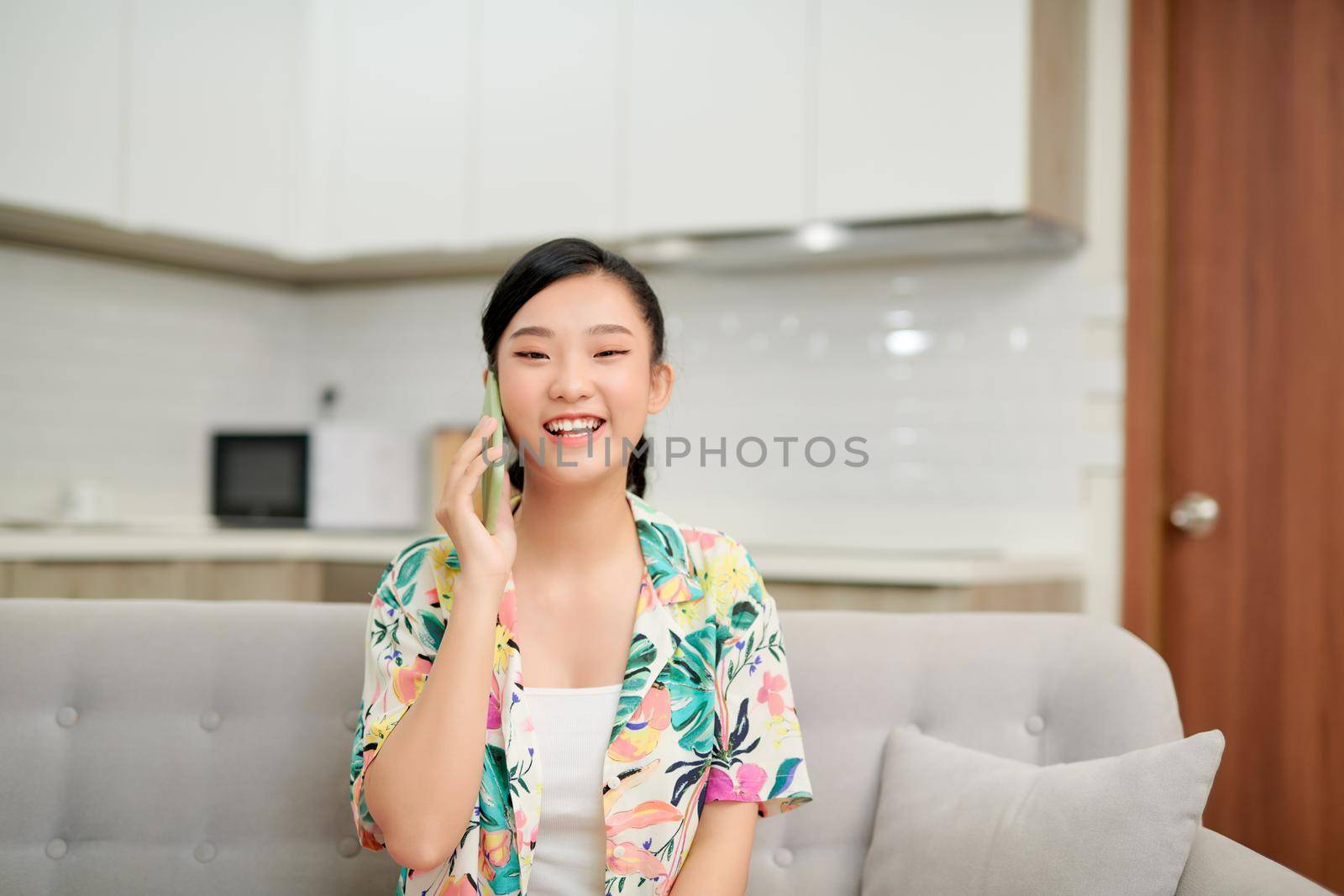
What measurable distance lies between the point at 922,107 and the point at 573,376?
6.17ft

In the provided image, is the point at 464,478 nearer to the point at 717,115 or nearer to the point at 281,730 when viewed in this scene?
the point at 281,730

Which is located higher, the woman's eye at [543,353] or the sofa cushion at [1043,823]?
the woman's eye at [543,353]

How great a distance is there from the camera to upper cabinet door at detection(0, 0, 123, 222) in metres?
3.12

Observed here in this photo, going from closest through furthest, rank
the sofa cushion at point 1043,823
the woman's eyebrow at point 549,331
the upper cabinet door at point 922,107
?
1. the sofa cushion at point 1043,823
2. the woman's eyebrow at point 549,331
3. the upper cabinet door at point 922,107

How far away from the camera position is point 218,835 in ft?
5.16

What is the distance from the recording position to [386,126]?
3715 mm

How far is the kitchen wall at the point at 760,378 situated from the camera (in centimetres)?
315

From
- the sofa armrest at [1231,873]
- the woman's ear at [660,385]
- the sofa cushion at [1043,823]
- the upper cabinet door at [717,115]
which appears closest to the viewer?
the sofa armrest at [1231,873]

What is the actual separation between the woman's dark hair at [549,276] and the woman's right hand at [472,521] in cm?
13

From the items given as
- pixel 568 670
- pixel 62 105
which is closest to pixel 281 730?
pixel 568 670

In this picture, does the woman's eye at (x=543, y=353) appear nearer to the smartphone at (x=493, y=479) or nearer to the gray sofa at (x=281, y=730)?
the smartphone at (x=493, y=479)

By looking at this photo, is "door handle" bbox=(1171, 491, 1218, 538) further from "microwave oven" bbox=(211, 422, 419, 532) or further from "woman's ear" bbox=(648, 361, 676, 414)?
"microwave oven" bbox=(211, 422, 419, 532)

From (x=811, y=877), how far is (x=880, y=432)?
199 cm

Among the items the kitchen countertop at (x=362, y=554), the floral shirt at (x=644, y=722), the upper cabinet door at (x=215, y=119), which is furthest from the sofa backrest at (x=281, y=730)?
the upper cabinet door at (x=215, y=119)
